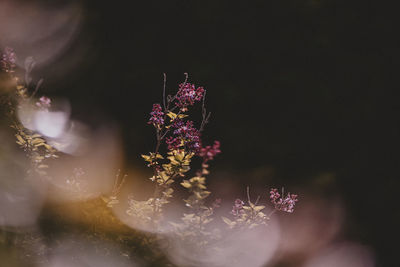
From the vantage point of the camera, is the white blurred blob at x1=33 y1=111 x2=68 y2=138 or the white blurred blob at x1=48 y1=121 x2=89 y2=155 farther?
the white blurred blob at x1=48 y1=121 x2=89 y2=155

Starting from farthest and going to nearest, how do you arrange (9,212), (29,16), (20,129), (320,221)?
(29,16)
(320,221)
(20,129)
(9,212)

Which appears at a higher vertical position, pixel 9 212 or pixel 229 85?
pixel 229 85

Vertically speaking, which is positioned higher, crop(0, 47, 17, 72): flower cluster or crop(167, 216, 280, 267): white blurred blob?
crop(0, 47, 17, 72): flower cluster

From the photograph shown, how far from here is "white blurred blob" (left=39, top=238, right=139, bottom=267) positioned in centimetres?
156

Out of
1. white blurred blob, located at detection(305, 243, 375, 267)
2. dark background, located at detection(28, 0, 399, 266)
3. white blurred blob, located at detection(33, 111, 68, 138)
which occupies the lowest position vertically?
white blurred blob, located at detection(305, 243, 375, 267)

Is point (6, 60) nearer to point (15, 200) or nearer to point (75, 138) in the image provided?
point (75, 138)

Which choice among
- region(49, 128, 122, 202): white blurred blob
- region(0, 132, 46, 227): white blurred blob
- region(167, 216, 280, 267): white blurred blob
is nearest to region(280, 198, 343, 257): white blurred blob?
region(167, 216, 280, 267): white blurred blob

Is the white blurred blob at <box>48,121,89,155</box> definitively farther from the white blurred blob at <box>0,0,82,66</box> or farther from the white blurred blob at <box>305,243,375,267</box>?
the white blurred blob at <box>305,243,375,267</box>

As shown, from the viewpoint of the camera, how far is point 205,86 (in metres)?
3.21

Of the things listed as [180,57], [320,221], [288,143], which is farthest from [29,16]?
[320,221]

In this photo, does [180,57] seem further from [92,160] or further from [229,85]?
[92,160]

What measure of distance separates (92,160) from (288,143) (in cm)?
196

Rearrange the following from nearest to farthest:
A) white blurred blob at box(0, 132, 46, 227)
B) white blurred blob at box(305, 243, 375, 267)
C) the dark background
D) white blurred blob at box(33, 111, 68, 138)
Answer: white blurred blob at box(0, 132, 46, 227) → white blurred blob at box(33, 111, 68, 138) → white blurred blob at box(305, 243, 375, 267) → the dark background

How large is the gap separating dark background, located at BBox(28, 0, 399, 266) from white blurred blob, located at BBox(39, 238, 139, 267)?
1.61 meters
